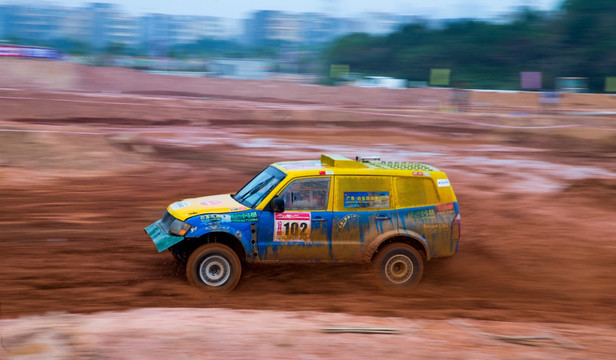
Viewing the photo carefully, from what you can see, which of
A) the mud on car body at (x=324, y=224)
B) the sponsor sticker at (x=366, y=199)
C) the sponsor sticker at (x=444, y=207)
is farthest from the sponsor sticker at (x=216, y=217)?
the sponsor sticker at (x=444, y=207)

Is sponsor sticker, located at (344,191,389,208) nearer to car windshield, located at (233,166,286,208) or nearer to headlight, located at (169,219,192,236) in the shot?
car windshield, located at (233,166,286,208)

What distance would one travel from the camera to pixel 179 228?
337 inches

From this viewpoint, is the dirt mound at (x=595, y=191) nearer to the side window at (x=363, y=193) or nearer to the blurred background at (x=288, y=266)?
the blurred background at (x=288, y=266)

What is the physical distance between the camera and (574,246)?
12.4m

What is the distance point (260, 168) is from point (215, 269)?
Answer: 11.7m

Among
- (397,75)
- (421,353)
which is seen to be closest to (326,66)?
(397,75)

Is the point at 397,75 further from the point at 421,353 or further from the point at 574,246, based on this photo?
the point at 421,353

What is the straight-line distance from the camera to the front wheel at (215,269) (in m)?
8.51

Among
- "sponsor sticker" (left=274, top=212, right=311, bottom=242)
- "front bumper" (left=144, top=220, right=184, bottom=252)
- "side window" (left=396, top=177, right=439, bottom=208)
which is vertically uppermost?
"side window" (left=396, top=177, right=439, bottom=208)

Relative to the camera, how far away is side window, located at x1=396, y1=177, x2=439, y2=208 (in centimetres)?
898

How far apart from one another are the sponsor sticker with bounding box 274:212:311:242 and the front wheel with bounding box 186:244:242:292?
65 cm

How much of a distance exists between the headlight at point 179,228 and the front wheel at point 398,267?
2.56 m

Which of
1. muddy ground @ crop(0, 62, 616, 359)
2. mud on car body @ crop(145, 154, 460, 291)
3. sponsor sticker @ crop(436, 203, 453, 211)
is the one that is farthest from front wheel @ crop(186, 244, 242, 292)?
sponsor sticker @ crop(436, 203, 453, 211)

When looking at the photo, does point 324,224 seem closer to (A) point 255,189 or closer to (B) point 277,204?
(B) point 277,204
